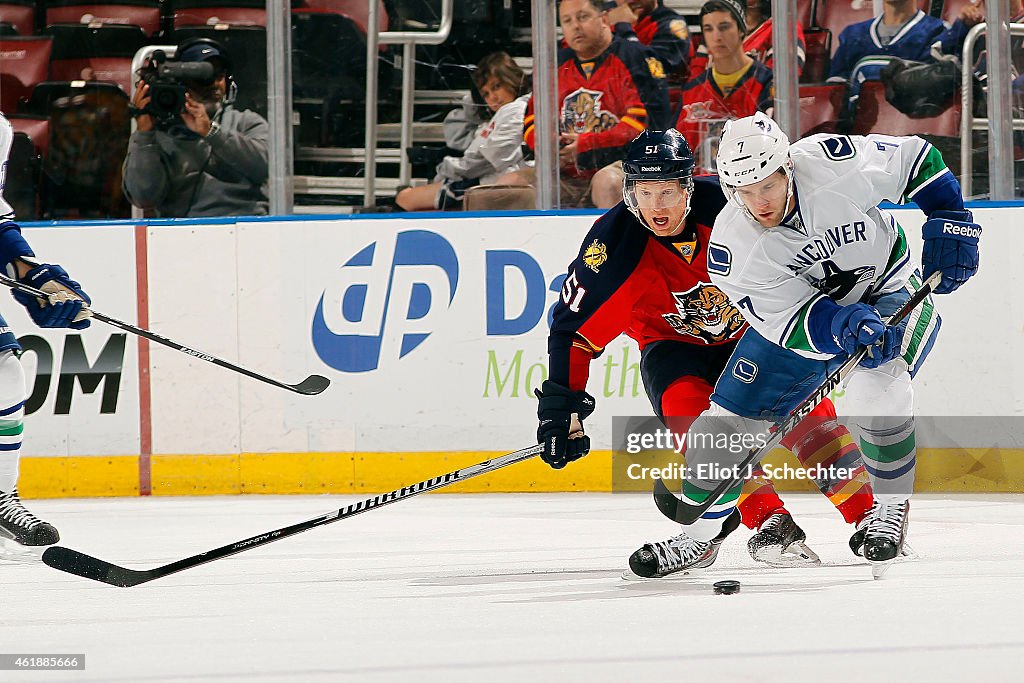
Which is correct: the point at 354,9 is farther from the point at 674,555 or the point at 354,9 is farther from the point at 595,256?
the point at 674,555

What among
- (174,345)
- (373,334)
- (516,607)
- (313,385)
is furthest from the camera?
(373,334)

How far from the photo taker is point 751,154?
3.05m

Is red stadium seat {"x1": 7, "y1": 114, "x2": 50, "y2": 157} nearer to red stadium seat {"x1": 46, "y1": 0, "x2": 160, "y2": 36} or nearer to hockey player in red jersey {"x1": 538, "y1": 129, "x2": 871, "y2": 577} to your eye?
red stadium seat {"x1": 46, "y1": 0, "x2": 160, "y2": 36}

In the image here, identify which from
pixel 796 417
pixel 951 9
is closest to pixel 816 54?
pixel 951 9

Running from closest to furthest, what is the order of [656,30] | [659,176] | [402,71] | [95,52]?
[659,176]
[656,30]
[402,71]
[95,52]

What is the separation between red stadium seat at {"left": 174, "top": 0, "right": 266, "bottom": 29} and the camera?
5.63 metres

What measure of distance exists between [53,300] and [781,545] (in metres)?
2.21

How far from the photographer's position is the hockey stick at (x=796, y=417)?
10.3ft

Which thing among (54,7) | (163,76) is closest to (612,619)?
(163,76)

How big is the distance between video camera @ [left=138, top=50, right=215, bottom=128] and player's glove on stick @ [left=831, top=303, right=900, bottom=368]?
3490 mm

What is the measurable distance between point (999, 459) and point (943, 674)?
3.03 m

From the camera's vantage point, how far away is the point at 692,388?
11.3 ft

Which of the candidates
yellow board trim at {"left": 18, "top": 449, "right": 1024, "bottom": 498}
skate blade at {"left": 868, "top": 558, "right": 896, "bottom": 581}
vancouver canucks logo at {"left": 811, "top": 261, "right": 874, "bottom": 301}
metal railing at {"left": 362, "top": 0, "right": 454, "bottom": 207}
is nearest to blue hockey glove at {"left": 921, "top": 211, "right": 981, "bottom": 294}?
vancouver canucks logo at {"left": 811, "top": 261, "right": 874, "bottom": 301}

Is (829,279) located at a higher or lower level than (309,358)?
higher
